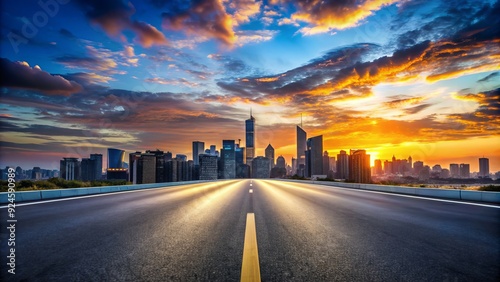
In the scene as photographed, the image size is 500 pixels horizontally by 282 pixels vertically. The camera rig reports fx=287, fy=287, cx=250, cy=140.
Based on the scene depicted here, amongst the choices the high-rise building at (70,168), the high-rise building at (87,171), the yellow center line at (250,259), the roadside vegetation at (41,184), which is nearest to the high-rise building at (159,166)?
the high-rise building at (70,168)

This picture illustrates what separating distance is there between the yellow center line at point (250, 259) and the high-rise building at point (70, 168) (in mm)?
161568

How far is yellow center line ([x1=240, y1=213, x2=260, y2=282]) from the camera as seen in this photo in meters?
2.86

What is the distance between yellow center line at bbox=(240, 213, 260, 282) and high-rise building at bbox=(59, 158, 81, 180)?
16157 centimetres

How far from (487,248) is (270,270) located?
3247 mm

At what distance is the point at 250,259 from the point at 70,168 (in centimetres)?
19145

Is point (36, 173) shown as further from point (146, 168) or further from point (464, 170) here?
point (464, 170)

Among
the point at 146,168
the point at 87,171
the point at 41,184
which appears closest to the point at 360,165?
the point at 146,168

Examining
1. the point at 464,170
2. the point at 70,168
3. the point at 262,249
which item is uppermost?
the point at 262,249

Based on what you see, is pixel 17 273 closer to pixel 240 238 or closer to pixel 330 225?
pixel 240 238

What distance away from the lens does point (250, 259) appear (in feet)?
11.2

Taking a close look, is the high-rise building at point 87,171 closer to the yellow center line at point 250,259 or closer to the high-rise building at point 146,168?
the high-rise building at point 146,168

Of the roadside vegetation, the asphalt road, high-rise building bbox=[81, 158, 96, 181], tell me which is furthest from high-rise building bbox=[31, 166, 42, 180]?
the asphalt road

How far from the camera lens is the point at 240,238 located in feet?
15.1

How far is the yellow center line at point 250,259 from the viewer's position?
9.39 ft
